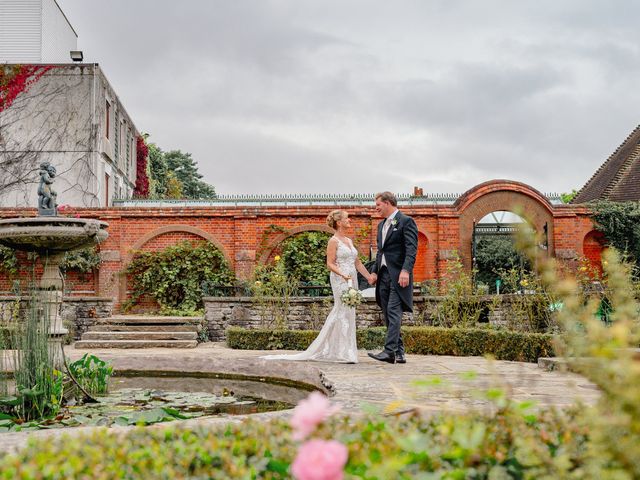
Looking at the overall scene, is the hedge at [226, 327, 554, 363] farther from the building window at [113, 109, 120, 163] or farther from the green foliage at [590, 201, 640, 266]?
the building window at [113, 109, 120, 163]

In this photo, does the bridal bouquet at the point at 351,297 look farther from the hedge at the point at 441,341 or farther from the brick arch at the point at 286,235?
the brick arch at the point at 286,235

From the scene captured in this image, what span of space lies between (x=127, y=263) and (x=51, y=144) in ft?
20.2

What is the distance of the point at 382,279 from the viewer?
7.84 m

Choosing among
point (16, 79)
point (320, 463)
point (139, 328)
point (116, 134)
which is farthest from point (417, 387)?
point (116, 134)

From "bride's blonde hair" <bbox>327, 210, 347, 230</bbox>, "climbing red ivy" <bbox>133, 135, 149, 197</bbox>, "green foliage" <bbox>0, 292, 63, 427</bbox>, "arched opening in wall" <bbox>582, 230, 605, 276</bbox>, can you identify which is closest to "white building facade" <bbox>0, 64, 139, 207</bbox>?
"climbing red ivy" <bbox>133, 135, 149, 197</bbox>

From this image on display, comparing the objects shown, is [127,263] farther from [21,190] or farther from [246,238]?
[21,190]

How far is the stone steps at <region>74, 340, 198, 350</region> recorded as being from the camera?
12.1 m

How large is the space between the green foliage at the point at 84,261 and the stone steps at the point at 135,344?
4503 mm

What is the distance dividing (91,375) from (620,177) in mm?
22083

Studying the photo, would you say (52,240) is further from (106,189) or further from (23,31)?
(23,31)

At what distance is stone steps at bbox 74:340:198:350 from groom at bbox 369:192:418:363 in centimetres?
555

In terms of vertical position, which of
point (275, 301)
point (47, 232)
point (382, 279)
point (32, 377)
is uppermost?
point (47, 232)

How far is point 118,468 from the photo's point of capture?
2.23m

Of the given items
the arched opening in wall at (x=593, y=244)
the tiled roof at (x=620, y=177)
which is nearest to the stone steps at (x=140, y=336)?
the arched opening in wall at (x=593, y=244)
